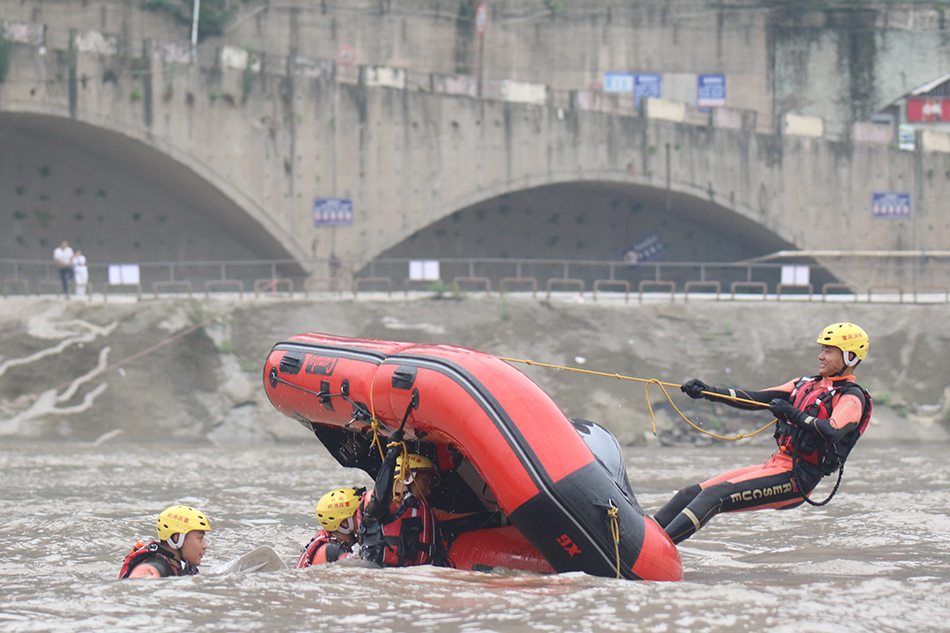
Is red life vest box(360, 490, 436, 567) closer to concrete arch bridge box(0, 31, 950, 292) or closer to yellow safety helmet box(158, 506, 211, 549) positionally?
yellow safety helmet box(158, 506, 211, 549)

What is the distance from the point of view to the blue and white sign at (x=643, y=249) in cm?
3219

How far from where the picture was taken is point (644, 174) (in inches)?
1117

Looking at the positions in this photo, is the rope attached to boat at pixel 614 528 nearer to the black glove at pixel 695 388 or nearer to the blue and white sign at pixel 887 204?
the black glove at pixel 695 388

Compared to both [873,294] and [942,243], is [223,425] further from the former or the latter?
[942,243]

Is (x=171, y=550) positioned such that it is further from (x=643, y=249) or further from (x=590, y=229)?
(x=643, y=249)

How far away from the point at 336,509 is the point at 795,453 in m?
3.37

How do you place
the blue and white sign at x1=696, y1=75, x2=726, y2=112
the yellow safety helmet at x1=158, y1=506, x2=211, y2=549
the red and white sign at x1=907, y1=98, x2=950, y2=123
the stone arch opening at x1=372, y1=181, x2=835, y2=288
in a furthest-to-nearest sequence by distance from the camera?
the blue and white sign at x1=696, y1=75, x2=726, y2=112 < the red and white sign at x1=907, y1=98, x2=950, y2=123 < the stone arch opening at x1=372, y1=181, x2=835, y2=288 < the yellow safety helmet at x1=158, y1=506, x2=211, y2=549

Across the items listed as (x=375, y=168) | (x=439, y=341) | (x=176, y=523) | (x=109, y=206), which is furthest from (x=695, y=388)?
(x=109, y=206)

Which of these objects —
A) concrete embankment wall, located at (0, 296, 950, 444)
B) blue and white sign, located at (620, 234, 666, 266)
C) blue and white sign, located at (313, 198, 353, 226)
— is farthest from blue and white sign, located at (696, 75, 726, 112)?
concrete embankment wall, located at (0, 296, 950, 444)

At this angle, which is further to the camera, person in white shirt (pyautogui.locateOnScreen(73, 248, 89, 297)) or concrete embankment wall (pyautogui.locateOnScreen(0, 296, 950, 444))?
person in white shirt (pyautogui.locateOnScreen(73, 248, 89, 297))

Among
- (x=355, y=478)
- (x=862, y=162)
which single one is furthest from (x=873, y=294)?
(x=355, y=478)

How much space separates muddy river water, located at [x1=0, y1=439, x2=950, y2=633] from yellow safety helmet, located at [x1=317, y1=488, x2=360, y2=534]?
1.27ft

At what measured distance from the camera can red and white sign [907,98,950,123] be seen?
1249 inches

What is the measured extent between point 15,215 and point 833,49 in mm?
25370
